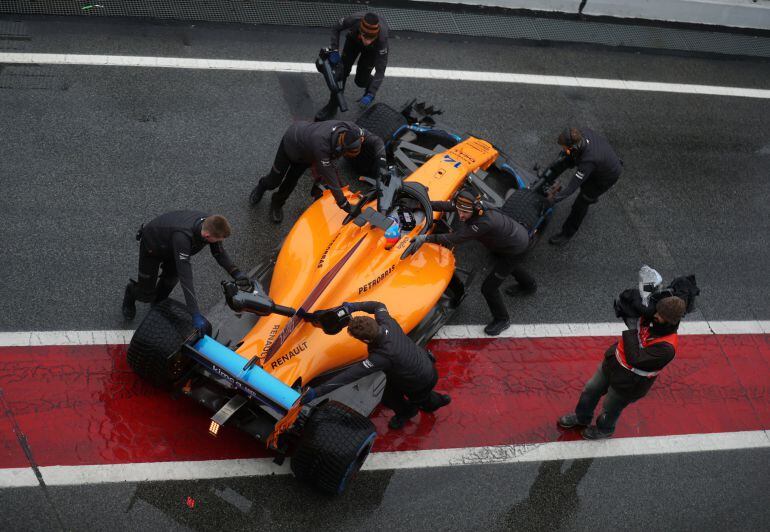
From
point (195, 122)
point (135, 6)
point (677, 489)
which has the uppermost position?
point (135, 6)

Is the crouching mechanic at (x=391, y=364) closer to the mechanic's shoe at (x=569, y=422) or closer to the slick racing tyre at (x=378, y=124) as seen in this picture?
the mechanic's shoe at (x=569, y=422)

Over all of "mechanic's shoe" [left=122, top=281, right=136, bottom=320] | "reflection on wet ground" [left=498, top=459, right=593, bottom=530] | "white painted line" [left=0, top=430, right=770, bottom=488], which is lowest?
"reflection on wet ground" [left=498, top=459, right=593, bottom=530]

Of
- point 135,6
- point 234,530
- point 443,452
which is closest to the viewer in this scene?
point 234,530

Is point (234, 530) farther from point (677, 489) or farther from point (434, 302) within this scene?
point (677, 489)

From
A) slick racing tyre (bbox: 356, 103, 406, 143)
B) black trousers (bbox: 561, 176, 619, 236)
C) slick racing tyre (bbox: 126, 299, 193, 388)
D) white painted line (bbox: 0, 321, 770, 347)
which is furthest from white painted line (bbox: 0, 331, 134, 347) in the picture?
black trousers (bbox: 561, 176, 619, 236)

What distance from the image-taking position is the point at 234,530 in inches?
226

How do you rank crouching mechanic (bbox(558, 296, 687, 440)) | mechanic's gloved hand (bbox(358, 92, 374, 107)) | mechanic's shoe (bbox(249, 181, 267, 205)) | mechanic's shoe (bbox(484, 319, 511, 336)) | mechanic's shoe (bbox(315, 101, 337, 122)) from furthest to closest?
mechanic's shoe (bbox(315, 101, 337, 122)), mechanic's gloved hand (bbox(358, 92, 374, 107)), mechanic's shoe (bbox(249, 181, 267, 205)), mechanic's shoe (bbox(484, 319, 511, 336)), crouching mechanic (bbox(558, 296, 687, 440))

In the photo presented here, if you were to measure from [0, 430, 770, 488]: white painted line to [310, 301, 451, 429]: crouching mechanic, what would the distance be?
19.2 inches

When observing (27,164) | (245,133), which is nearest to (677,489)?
(245,133)

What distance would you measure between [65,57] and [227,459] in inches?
215

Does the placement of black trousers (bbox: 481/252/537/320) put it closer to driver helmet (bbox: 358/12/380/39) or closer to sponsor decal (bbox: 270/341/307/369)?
sponsor decal (bbox: 270/341/307/369)

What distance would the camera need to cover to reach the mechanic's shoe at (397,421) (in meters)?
6.45

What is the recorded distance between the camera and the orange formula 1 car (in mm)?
5621

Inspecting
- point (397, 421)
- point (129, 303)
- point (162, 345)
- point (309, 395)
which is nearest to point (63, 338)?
point (129, 303)
